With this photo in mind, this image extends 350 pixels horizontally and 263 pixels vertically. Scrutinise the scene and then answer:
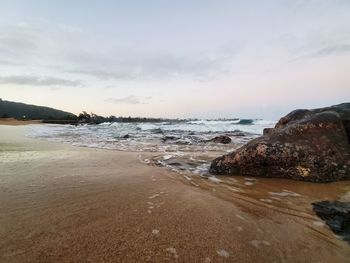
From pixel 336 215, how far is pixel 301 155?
6.33ft

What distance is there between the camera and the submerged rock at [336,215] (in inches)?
89.6

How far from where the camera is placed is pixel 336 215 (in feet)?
8.41

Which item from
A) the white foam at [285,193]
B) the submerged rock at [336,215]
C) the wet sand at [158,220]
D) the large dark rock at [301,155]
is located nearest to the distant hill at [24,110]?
the large dark rock at [301,155]

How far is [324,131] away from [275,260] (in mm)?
3530

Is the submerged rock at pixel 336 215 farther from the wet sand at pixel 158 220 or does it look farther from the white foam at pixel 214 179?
the white foam at pixel 214 179

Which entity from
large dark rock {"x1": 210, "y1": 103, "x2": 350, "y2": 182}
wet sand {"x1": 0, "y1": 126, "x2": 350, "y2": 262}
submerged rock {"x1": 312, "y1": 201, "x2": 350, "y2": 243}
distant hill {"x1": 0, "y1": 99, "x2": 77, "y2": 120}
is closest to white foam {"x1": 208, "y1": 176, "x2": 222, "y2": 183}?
wet sand {"x1": 0, "y1": 126, "x2": 350, "y2": 262}

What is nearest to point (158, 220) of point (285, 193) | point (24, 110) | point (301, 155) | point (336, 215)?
point (336, 215)

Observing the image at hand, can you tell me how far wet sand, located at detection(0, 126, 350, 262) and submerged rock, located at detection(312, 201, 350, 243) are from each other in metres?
0.09

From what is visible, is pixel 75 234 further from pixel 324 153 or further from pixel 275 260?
pixel 324 153

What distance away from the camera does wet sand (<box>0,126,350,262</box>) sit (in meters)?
1.82

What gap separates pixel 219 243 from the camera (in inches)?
78.4

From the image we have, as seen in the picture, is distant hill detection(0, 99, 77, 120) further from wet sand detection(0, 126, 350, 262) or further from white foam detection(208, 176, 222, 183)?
wet sand detection(0, 126, 350, 262)

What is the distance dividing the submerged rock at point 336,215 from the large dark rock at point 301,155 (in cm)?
133

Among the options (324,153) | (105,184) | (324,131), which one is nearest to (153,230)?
(105,184)
